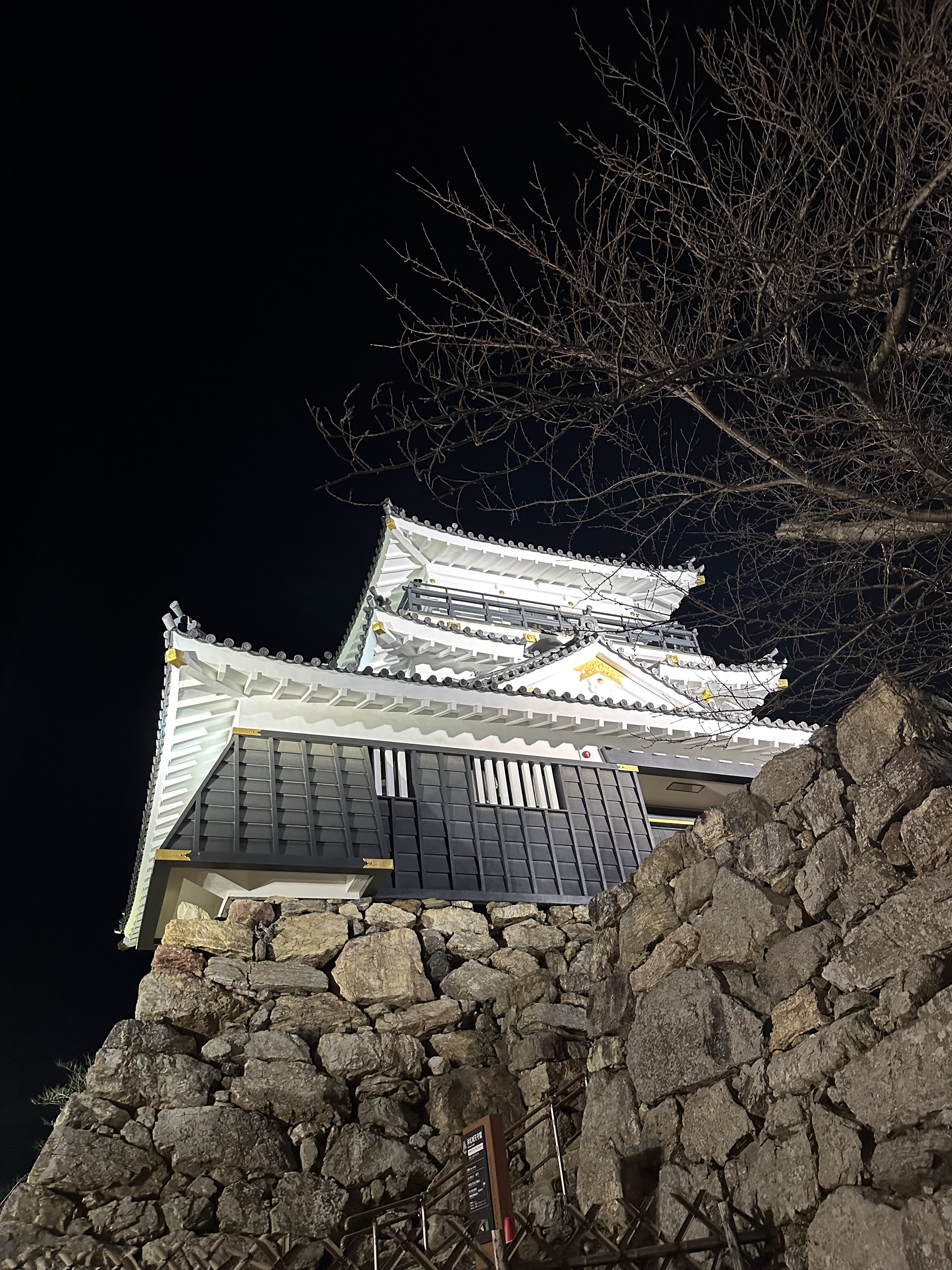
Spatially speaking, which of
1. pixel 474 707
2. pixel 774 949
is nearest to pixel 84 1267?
pixel 774 949

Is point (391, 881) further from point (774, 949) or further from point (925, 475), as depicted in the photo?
point (925, 475)

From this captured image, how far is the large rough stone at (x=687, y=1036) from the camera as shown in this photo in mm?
4633

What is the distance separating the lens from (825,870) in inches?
183

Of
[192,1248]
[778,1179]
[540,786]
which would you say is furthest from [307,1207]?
[540,786]

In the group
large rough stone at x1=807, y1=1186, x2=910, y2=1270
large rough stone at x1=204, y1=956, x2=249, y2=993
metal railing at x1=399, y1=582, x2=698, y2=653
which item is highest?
metal railing at x1=399, y1=582, x2=698, y2=653

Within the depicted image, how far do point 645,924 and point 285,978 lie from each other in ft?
10.9

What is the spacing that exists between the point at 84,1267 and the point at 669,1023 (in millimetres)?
3953

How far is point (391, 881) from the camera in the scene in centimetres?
834

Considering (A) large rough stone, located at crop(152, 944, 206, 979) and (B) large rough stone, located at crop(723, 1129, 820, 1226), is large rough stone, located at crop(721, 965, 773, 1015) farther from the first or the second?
(A) large rough stone, located at crop(152, 944, 206, 979)

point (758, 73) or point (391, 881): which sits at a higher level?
point (758, 73)

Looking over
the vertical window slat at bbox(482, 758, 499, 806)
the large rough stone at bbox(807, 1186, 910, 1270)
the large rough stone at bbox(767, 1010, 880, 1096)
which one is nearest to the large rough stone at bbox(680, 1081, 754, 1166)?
the large rough stone at bbox(767, 1010, 880, 1096)

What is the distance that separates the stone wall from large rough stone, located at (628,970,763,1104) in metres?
0.02

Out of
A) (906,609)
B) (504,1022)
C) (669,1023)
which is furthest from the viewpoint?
(504,1022)

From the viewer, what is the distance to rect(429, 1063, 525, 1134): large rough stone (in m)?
6.38
